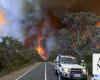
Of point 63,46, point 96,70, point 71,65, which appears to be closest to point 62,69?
point 71,65

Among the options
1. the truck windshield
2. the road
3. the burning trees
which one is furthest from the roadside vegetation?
the truck windshield

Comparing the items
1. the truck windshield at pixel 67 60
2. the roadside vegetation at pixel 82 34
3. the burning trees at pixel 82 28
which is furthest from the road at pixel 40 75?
the burning trees at pixel 82 28

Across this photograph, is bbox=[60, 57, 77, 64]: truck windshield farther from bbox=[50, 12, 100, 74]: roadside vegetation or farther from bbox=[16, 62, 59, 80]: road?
bbox=[50, 12, 100, 74]: roadside vegetation

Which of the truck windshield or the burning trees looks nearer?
the truck windshield

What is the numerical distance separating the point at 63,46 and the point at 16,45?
1126 cm

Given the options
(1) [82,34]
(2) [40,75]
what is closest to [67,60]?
(2) [40,75]

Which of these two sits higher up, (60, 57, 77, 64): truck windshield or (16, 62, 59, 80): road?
(60, 57, 77, 64): truck windshield

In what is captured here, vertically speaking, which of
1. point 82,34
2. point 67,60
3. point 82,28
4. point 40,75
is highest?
point 82,28

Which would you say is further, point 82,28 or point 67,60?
point 82,28

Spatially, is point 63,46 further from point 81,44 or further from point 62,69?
point 62,69

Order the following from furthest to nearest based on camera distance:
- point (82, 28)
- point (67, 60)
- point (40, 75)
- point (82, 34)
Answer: point (82, 28) < point (82, 34) < point (40, 75) < point (67, 60)

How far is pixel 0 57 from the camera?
45906mm

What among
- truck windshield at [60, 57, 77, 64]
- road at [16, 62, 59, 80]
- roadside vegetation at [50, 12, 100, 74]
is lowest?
road at [16, 62, 59, 80]

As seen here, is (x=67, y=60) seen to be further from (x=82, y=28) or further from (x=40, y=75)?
(x=82, y=28)
